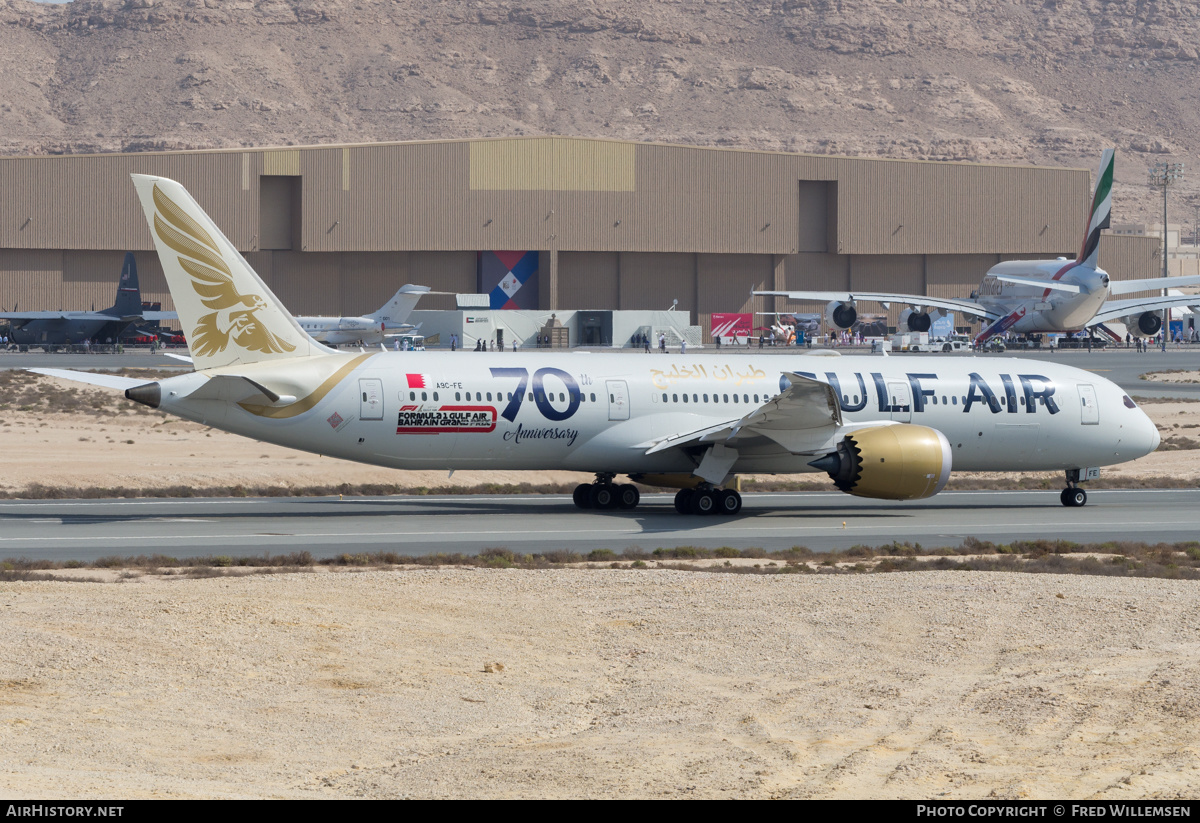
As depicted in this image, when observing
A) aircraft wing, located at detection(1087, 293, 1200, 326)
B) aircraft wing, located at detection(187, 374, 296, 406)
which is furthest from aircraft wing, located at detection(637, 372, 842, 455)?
aircraft wing, located at detection(1087, 293, 1200, 326)

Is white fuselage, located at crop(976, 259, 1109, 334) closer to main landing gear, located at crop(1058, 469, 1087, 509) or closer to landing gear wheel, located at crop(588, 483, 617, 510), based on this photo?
main landing gear, located at crop(1058, 469, 1087, 509)

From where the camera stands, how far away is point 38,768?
9.99 metres

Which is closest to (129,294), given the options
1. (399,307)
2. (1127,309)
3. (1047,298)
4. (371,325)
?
(371,325)

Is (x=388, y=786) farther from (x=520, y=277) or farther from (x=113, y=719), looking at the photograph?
(x=520, y=277)

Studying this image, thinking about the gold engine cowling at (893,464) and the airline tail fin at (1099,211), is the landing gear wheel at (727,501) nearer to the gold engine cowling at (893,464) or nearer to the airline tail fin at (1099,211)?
the gold engine cowling at (893,464)

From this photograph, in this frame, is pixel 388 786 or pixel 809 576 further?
pixel 809 576

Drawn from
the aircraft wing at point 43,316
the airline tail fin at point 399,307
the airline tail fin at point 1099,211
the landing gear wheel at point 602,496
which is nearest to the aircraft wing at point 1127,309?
the airline tail fin at point 1099,211

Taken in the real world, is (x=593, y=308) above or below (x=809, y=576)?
above

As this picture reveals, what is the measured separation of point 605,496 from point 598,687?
1693cm

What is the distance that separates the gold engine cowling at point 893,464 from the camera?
27250 millimetres

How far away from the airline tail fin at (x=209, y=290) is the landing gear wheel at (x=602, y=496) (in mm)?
6953

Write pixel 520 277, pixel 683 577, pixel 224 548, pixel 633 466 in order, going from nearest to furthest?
1. pixel 683 577
2. pixel 224 548
3. pixel 633 466
4. pixel 520 277
